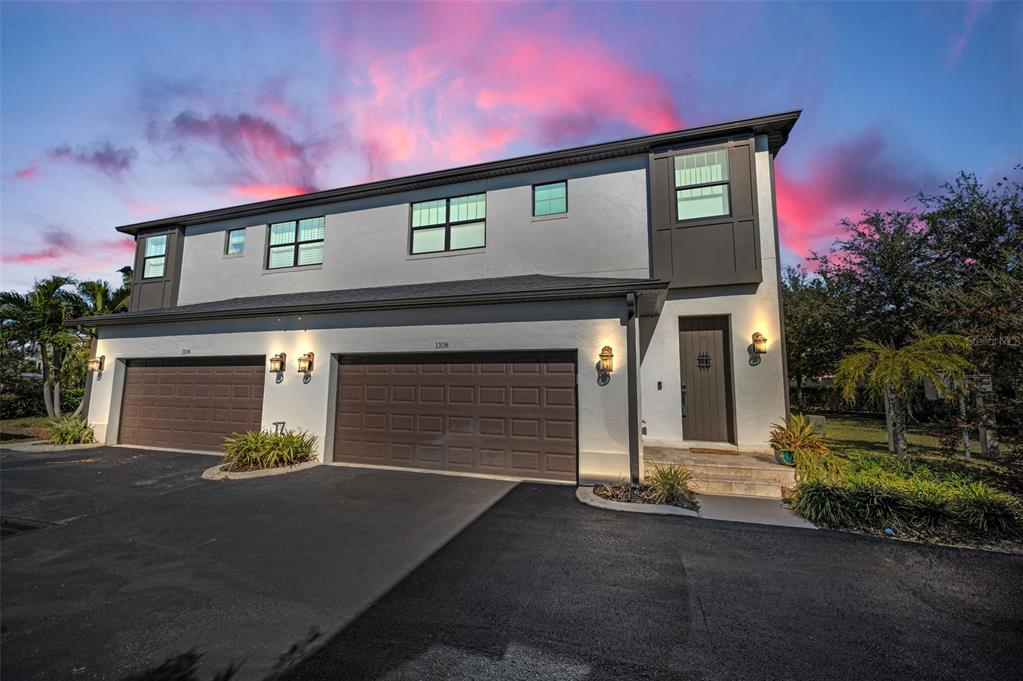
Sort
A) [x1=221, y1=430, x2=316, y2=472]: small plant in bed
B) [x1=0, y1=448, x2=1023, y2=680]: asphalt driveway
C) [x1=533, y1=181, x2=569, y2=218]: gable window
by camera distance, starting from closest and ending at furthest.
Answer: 1. [x1=0, y1=448, x2=1023, y2=680]: asphalt driveway
2. [x1=221, y1=430, x2=316, y2=472]: small plant in bed
3. [x1=533, y1=181, x2=569, y2=218]: gable window

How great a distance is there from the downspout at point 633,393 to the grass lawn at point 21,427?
17048 mm

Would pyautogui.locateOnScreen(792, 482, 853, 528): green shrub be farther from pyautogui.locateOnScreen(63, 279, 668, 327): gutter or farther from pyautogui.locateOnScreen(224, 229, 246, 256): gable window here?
pyautogui.locateOnScreen(224, 229, 246, 256): gable window

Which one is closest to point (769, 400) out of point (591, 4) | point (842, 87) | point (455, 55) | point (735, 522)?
point (735, 522)

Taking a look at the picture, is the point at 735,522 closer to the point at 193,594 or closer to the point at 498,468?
the point at 498,468

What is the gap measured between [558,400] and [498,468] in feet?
5.77

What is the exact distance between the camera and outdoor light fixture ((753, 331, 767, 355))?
27.8 ft

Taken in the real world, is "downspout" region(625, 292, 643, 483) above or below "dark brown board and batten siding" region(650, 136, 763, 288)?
below

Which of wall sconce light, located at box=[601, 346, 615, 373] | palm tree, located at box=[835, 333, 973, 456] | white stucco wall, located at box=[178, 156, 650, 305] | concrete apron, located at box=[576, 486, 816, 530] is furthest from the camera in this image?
white stucco wall, located at box=[178, 156, 650, 305]

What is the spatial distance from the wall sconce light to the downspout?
0.26 meters

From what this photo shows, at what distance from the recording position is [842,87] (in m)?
7.94

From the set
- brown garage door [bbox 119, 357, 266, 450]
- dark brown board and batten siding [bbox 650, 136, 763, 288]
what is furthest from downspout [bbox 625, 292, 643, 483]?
brown garage door [bbox 119, 357, 266, 450]

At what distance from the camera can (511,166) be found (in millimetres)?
10414

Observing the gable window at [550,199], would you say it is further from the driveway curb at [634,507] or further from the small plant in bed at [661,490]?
the driveway curb at [634,507]

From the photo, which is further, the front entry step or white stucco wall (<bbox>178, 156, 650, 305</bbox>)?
white stucco wall (<bbox>178, 156, 650, 305</bbox>)
